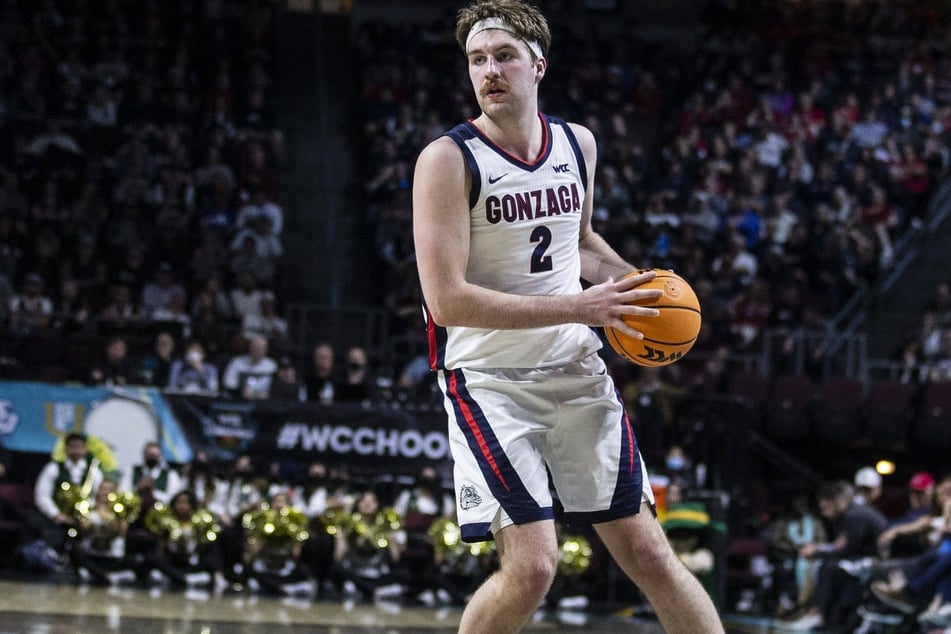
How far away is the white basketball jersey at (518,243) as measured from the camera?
4188 mm

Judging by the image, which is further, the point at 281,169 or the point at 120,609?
the point at 281,169

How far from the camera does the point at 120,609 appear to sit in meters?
8.49

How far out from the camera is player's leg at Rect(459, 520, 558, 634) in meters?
3.98

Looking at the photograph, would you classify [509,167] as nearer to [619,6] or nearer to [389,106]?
[389,106]

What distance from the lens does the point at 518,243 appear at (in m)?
4.25

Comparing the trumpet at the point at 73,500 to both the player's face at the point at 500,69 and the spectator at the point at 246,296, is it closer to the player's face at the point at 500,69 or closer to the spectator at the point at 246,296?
the spectator at the point at 246,296

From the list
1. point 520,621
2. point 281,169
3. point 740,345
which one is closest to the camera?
point 520,621

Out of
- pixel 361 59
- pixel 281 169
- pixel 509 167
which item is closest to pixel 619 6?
pixel 361 59

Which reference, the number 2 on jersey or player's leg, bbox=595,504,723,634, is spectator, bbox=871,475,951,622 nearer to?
player's leg, bbox=595,504,723,634

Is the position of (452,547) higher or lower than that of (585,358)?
lower

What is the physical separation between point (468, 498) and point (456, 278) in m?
0.70

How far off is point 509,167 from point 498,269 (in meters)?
0.33

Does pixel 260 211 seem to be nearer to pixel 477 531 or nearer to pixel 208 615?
pixel 208 615

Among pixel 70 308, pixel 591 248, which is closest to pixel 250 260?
pixel 70 308
